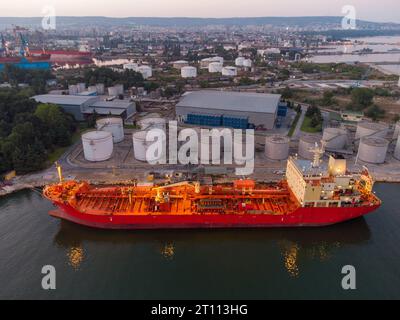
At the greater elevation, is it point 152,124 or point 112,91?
point 112,91

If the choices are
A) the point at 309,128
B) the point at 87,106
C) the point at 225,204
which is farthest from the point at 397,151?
the point at 87,106

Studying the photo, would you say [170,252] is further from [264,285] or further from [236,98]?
[236,98]

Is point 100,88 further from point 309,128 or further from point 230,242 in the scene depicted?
point 230,242

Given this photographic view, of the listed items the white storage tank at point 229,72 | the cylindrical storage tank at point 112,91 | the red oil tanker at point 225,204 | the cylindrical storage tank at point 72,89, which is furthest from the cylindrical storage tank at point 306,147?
the white storage tank at point 229,72

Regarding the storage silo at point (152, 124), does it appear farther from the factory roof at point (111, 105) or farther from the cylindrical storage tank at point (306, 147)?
the cylindrical storage tank at point (306, 147)

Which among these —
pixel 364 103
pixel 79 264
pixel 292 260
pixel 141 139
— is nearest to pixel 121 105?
pixel 141 139

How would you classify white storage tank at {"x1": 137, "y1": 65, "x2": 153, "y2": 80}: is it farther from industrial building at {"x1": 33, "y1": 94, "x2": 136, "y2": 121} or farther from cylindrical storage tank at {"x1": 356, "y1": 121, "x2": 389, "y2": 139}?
cylindrical storage tank at {"x1": 356, "y1": 121, "x2": 389, "y2": 139}
